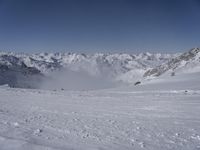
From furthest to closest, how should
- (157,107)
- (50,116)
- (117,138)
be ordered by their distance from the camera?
(157,107) < (50,116) < (117,138)

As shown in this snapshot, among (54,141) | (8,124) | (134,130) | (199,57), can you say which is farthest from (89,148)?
(199,57)

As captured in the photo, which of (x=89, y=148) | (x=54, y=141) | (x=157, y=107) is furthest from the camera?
(x=157, y=107)

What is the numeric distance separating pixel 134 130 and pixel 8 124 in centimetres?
591

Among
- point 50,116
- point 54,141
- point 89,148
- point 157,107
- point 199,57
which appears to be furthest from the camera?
point 199,57

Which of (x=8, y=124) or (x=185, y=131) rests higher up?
(x=8, y=124)

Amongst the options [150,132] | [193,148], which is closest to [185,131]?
[150,132]

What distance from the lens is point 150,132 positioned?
12.8 metres

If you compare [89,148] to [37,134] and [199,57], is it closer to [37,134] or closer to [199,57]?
[37,134]

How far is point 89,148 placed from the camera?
33.0ft

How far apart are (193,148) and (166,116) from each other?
261 inches

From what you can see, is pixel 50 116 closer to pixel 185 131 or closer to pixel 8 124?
pixel 8 124

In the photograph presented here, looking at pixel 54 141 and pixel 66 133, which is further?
pixel 66 133

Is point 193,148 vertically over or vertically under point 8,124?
under

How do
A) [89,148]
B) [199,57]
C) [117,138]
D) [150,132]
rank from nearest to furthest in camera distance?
1. [89,148]
2. [117,138]
3. [150,132]
4. [199,57]
